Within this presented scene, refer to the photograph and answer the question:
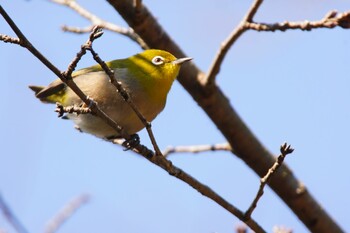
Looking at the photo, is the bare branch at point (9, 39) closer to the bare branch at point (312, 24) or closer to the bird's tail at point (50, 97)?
the bare branch at point (312, 24)

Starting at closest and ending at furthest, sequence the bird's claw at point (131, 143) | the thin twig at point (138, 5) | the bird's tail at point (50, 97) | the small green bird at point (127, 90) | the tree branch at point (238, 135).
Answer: the bird's claw at point (131, 143), the small green bird at point (127, 90), the thin twig at point (138, 5), the tree branch at point (238, 135), the bird's tail at point (50, 97)

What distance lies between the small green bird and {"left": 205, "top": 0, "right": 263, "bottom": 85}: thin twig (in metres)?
0.32

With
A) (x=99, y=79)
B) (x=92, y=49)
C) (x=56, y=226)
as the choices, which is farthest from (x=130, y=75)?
(x=92, y=49)

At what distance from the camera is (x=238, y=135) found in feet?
16.5

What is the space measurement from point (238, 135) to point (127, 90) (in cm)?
102

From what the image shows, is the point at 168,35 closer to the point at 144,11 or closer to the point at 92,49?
the point at 144,11

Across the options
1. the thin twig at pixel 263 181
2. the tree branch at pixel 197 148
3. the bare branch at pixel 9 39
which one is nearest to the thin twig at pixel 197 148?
the tree branch at pixel 197 148

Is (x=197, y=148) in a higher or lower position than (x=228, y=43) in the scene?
lower

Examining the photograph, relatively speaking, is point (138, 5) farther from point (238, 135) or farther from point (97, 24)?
point (238, 135)

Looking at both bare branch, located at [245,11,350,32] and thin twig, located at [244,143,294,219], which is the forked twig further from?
thin twig, located at [244,143,294,219]

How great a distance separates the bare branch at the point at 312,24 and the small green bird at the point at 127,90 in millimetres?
1055

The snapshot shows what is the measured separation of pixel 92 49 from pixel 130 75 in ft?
7.58

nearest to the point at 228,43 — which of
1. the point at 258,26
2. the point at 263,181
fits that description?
the point at 258,26

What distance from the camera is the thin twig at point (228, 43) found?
170 inches
